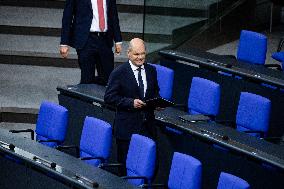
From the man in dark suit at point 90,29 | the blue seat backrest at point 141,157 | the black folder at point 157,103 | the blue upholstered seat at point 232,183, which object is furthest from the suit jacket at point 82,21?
the blue upholstered seat at point 232,183

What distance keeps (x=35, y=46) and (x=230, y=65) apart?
271cm

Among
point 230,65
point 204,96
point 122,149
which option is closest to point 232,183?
point 122,149

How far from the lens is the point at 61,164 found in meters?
8.28

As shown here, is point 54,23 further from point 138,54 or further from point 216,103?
point 138,54

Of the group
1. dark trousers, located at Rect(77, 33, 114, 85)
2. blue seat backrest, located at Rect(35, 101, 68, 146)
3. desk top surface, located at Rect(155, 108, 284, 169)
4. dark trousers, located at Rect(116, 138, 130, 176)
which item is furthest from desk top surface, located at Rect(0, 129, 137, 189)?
dark trousers, located at Rect(77, 33, 114, 85)

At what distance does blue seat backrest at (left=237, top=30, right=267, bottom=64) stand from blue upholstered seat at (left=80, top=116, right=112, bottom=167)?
2.93m

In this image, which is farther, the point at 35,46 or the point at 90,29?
the point at 35,46

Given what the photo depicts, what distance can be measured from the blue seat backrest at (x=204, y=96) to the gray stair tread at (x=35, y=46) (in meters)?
2.07

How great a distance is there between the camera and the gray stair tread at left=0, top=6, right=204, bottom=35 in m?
12.0

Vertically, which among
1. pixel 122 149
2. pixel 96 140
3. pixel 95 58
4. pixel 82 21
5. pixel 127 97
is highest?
pixel 82 21

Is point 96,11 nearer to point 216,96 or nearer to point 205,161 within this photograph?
point 216,96

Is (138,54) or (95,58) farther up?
(138,54)

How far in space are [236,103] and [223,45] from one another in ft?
11.1

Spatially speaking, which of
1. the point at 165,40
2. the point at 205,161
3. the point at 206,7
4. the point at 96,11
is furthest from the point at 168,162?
the point at 206,7
